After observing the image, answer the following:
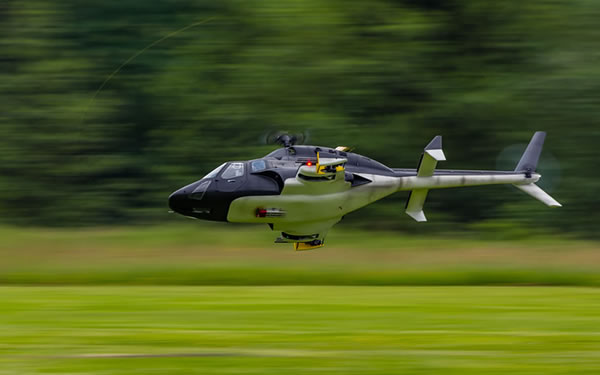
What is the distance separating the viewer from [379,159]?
15.4 metres

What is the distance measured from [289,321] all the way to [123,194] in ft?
23.4

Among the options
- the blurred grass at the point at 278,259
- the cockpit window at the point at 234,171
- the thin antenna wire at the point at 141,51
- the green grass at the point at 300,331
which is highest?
the thin antenna wire at the point at 141,51

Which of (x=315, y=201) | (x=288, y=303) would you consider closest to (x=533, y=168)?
(x=315, y=201)

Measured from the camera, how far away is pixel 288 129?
49.3ft

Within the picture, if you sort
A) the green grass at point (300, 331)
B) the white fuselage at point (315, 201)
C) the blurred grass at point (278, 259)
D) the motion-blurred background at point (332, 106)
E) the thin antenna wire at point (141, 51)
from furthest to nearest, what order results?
the thin antenna wire at point (141, 51) < the motion-blurred background at point (332, 106) < the blurred grass at point (278, 259) < the white fuselage at point (315, 201) < the green grass at point (300, 331)

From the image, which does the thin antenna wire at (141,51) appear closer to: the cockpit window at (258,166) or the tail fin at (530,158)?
the tail fin at (530,158)

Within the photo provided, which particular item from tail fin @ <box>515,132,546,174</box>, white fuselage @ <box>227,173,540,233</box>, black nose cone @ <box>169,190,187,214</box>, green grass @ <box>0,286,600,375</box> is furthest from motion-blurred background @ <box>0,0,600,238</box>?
black nose cone @ <box>169,190,187,214</box>

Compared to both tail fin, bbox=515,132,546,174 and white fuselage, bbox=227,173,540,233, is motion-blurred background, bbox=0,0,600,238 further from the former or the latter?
white fuselage, bbox=227,173,540,233

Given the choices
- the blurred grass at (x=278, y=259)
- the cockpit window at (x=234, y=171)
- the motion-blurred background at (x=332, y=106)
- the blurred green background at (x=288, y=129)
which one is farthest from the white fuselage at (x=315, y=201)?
the motion-blurred background at (x=332, y=106)

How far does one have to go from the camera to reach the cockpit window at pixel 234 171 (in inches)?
346

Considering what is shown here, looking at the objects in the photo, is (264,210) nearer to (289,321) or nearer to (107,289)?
(289,321)

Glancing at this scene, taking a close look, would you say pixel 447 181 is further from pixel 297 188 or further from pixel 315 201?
pixel 297 188

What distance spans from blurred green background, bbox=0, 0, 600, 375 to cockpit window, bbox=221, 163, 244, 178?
3.58 meters

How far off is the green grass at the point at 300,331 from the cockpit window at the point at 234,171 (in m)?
1.76
